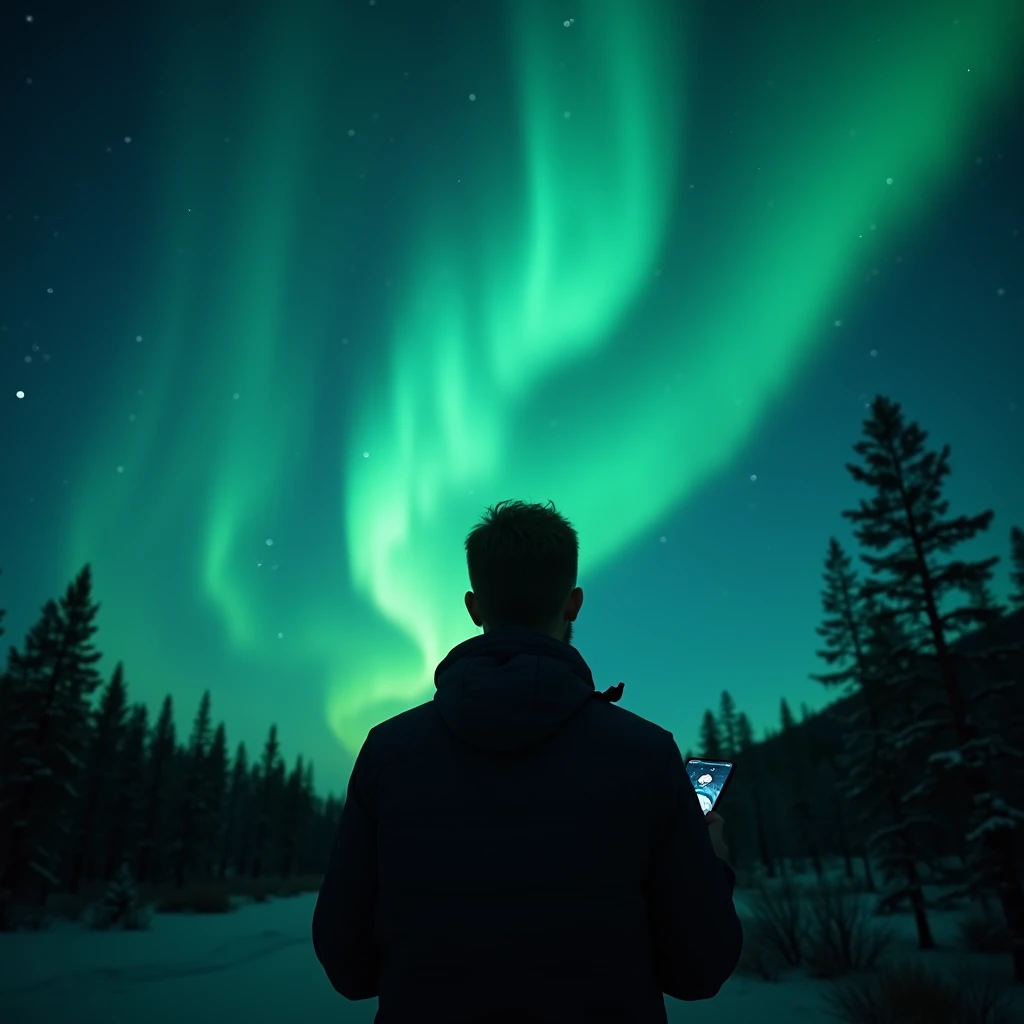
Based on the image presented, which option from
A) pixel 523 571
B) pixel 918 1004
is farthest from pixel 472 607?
pixel 918 1004

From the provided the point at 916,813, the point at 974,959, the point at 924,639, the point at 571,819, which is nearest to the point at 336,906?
the point at 571,819

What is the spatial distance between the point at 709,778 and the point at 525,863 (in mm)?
1147

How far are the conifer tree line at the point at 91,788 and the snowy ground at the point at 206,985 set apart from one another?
22.9 feet

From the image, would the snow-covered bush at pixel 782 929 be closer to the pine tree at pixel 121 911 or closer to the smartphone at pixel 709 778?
the smartphone at pixel 709 778

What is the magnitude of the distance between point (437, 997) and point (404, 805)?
41cm

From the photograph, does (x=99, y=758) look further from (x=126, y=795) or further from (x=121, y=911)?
(x=121, y=911)

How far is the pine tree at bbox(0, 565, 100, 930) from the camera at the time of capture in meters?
26.8

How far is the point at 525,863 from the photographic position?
1.51 m

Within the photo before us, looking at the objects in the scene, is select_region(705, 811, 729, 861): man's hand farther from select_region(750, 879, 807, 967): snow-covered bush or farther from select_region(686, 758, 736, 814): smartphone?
select_region(750, 879, 807, 967): snow-covered bush

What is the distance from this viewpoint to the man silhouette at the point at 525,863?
1.48 m

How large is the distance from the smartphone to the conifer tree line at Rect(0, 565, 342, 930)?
105ft

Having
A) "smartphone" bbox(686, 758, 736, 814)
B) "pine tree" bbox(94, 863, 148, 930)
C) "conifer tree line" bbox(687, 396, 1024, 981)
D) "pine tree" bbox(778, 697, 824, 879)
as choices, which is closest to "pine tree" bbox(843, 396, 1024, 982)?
"conifer tree line" bbox(687, 396, 1024, 981)

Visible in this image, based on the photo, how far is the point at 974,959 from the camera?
17.8 meters

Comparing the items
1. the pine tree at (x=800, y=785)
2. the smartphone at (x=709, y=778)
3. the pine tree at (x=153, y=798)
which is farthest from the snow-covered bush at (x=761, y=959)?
the pine tree at (x=153, y=798)
